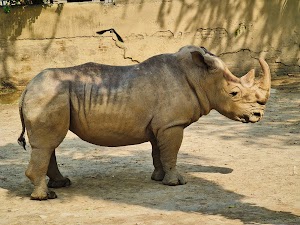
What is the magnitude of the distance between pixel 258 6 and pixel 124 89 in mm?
8454

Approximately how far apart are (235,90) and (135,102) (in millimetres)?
1164

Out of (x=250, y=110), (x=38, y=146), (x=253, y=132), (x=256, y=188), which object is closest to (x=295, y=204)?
(x=256, y=188)

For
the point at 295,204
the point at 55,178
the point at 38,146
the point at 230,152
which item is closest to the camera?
the point at 295,204

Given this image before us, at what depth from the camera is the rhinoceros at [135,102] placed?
21.8ft

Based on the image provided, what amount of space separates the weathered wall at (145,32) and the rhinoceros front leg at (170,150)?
7.70m

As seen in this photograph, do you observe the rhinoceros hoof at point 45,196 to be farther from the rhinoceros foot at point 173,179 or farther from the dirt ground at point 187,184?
the rhinoceros foot at point 173,179

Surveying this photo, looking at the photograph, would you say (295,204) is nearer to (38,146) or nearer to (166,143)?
(166,143)

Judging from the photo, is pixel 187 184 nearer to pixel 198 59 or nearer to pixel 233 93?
pixel 233 93

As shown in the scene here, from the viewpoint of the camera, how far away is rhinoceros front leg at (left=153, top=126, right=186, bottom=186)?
6.96 meters

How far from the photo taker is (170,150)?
7.05 meters

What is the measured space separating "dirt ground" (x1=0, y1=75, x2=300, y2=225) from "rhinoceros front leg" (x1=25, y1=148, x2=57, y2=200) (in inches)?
4.4

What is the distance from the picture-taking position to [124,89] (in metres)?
6.99

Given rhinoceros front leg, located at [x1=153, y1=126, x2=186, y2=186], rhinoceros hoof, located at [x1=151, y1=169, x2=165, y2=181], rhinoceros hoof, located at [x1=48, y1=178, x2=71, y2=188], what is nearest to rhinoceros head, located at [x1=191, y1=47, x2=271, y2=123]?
rhinoceros front leg, located at [x1=153, y1=126, x2=186, y2=186]

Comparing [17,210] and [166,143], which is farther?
[166,143]
